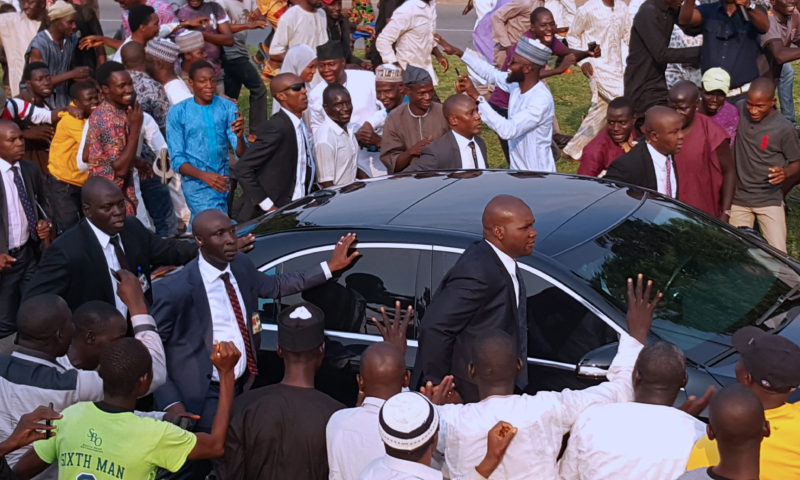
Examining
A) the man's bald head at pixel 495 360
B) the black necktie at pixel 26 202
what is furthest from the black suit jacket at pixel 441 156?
the man's bald head at pixel 495 360

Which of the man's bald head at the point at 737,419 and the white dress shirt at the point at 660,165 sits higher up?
the man's bald head at the point at 737,419

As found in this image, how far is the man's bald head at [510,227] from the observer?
17.6ft

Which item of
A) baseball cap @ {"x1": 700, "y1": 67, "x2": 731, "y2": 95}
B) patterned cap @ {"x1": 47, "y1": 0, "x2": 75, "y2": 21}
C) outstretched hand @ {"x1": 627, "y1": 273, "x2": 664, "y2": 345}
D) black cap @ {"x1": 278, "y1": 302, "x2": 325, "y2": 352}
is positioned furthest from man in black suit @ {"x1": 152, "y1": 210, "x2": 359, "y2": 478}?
patterned cap @ {"x1": 47, "y1": 0, "x2": 75, "y2": 21}

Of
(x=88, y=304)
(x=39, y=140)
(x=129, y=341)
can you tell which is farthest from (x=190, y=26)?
(x=129, y=341)

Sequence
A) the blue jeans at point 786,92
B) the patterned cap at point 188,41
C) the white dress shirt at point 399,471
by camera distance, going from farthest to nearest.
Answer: the blue jeans at point 786,92
the patterned cap at point 188,41
the white dress shirt at point 399,471

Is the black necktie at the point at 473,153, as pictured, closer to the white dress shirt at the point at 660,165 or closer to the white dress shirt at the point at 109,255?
the white dress shirt at the point at 660,165

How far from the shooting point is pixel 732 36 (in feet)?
33.2

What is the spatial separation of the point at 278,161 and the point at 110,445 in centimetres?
408

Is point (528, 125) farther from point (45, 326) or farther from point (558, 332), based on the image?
point (45, 326)

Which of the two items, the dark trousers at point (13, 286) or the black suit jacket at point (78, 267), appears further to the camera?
the dark trousers at point (13, 286)

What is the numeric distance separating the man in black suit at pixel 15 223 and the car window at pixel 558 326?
148 inches

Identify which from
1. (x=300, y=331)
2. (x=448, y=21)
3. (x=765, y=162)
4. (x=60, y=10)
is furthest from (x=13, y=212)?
(x=448, y=21)

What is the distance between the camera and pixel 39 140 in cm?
972

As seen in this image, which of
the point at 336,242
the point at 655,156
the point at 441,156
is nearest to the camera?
the point at 336,242
